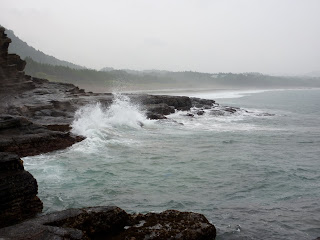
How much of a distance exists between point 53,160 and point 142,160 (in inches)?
166

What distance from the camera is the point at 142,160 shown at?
1565cm

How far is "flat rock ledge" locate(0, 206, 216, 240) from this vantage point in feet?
19.8

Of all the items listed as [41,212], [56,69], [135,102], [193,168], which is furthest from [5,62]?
[56,69]

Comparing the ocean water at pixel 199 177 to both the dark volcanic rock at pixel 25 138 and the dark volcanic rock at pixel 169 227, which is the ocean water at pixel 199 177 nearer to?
the dark volcanic rock at pixel 25 138

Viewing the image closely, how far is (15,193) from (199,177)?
7.56m

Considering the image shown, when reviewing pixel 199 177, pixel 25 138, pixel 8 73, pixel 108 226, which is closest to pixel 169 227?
pixel 108 226

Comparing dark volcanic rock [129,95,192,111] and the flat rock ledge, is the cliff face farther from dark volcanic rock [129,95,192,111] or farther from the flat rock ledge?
the flat rock ledge

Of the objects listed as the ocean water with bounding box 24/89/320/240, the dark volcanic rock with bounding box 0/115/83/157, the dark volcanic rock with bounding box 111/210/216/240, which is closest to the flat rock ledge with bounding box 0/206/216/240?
the dark volcanic rock with bounding box 111/210/216/240

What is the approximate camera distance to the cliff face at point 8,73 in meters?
30.6

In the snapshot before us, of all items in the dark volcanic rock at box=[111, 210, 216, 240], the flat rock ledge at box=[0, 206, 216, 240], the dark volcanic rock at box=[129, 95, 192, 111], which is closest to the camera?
the flat rock ledge at box=[0, 206, 216, 240]

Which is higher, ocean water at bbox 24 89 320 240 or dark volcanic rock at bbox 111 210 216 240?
dark volcanic rock at bbox 111 210 216 240

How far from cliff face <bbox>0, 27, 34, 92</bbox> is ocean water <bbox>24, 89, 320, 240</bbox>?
12.4 m

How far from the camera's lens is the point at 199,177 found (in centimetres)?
1316

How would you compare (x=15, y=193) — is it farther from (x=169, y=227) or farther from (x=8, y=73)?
(x=8, y=73)
